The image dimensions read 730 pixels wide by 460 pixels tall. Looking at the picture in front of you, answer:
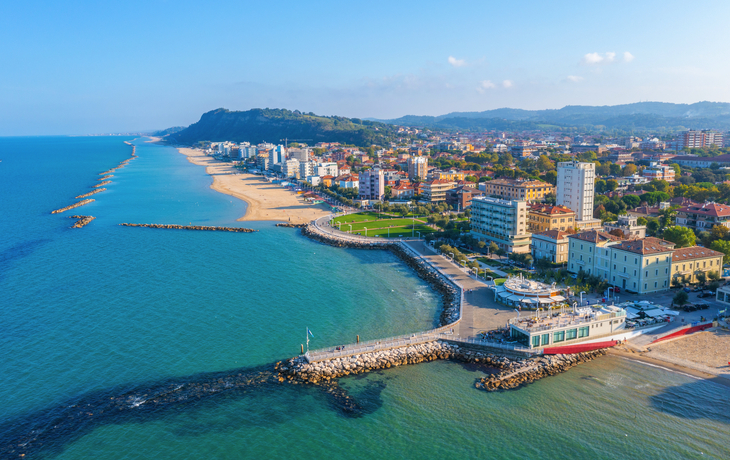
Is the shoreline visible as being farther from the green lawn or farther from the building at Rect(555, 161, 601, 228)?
the building at Rect(555, 161, 601, 228)

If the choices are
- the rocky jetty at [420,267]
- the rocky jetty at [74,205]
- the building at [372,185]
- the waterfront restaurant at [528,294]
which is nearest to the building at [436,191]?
the building at [372,185]

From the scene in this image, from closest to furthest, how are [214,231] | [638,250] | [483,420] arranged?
[483,420]
[638,250]
[214,231]

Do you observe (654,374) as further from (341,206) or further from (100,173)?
(100,173)

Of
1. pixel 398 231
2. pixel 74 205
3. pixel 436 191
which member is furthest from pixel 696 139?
pixel 74 205

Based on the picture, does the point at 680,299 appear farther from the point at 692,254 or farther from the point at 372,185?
the point at 372,185

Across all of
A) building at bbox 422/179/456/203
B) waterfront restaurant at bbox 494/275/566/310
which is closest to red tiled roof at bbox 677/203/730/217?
waterfront restaurant at bbox 494/275/566/310

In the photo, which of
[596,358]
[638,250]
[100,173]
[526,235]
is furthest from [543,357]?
[100,173]
